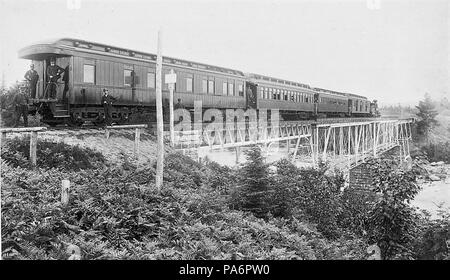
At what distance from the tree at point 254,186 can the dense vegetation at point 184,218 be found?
3 centimetres

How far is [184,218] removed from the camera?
757 cm

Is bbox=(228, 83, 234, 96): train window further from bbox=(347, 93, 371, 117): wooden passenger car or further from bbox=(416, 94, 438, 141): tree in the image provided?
bbox=(347, 93, 371, 117): wooden passenger car

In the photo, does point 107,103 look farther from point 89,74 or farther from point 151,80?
point 151,80

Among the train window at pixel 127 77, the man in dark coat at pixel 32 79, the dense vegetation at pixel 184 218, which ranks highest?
the train window at pixel 127 77

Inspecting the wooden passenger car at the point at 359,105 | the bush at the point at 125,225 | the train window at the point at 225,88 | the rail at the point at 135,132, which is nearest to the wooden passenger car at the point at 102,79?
the rail at the point at 135,132

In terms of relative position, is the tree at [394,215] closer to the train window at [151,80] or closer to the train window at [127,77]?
the train window at [127,77]

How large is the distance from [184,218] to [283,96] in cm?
1788

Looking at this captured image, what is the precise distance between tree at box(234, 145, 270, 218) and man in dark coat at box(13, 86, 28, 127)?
646 centimetres

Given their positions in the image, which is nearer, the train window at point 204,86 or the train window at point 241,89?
the train window at point 204,86

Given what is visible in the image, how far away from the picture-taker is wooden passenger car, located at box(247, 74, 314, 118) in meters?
21.6

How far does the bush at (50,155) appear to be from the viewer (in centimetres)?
859

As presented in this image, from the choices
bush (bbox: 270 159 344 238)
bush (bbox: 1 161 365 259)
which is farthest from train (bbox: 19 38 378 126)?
bush (bbox: 270 159 344 238)

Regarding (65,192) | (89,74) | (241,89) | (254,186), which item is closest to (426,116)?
(241,89)
